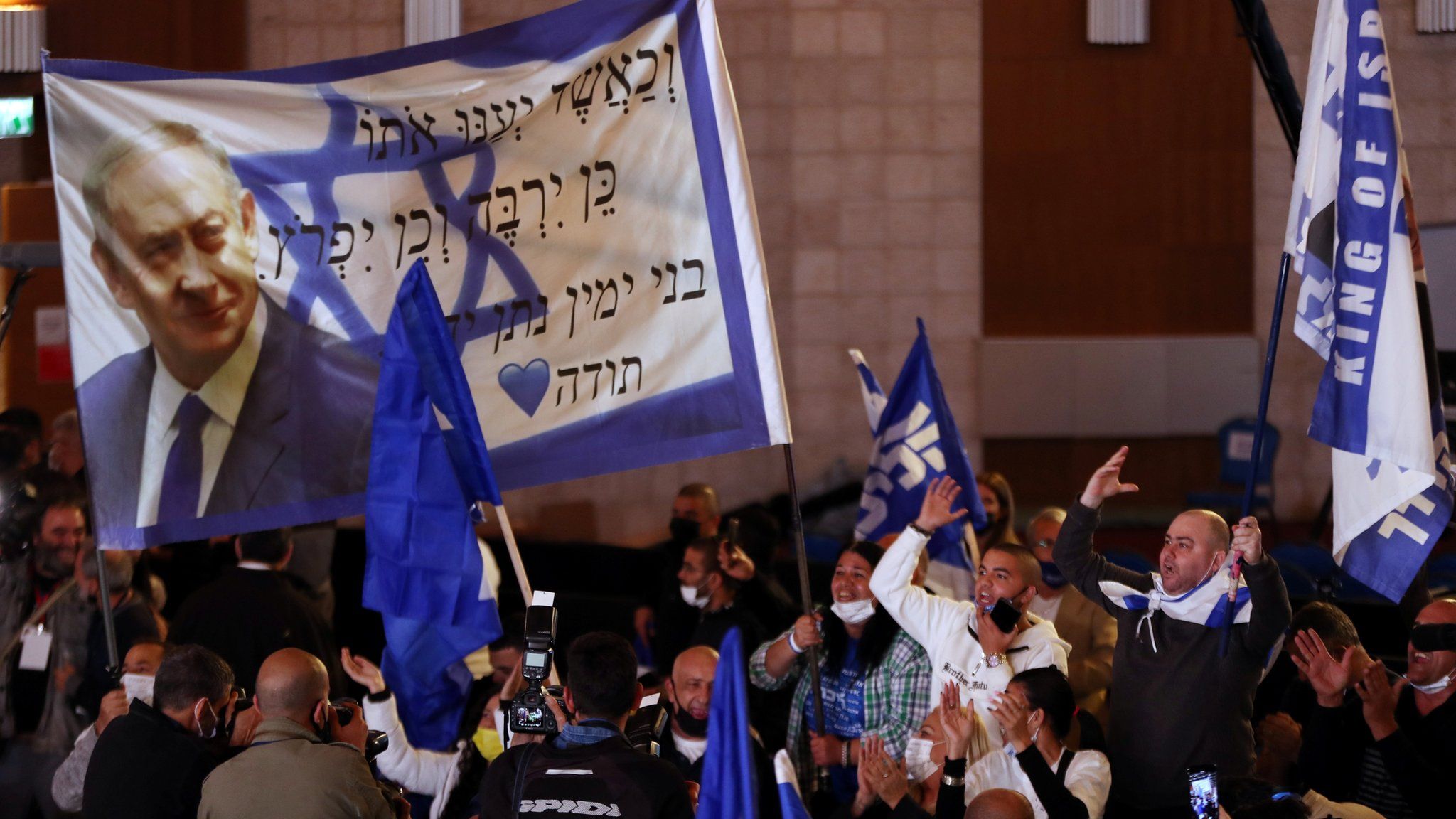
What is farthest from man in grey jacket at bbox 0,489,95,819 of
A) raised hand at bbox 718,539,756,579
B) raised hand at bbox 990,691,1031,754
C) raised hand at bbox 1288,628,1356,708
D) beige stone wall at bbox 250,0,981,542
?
beige stone wall at bbox 250,0,981,542

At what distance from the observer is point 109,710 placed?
4.69 metres

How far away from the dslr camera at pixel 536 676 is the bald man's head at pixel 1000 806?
1.03 metres

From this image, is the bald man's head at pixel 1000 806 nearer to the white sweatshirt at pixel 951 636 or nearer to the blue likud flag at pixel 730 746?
the blue likud flag at pixel 730 746

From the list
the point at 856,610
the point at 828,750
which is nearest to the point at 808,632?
the point at 828,750

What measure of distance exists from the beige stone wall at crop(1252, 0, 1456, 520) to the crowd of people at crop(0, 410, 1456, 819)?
19.2 feet

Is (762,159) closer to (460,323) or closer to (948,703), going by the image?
(460,323)

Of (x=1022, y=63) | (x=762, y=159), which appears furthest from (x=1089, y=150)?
(x=762, y=159)

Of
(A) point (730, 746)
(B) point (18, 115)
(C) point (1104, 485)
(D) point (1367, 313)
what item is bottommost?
(A) point (730, 746)

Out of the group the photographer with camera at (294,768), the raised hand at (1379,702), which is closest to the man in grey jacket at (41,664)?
the photographer with camera at (294,768)

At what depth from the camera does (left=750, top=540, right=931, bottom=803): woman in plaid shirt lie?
497 centimetres

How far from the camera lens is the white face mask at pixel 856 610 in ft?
16.8

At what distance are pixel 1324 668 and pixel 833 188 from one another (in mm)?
7376

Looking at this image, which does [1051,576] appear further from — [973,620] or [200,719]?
[200,719]

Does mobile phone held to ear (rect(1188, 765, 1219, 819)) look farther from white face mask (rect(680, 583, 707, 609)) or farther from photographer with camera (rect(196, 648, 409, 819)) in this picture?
white face mask (rect(680, 583, 707, 609))
